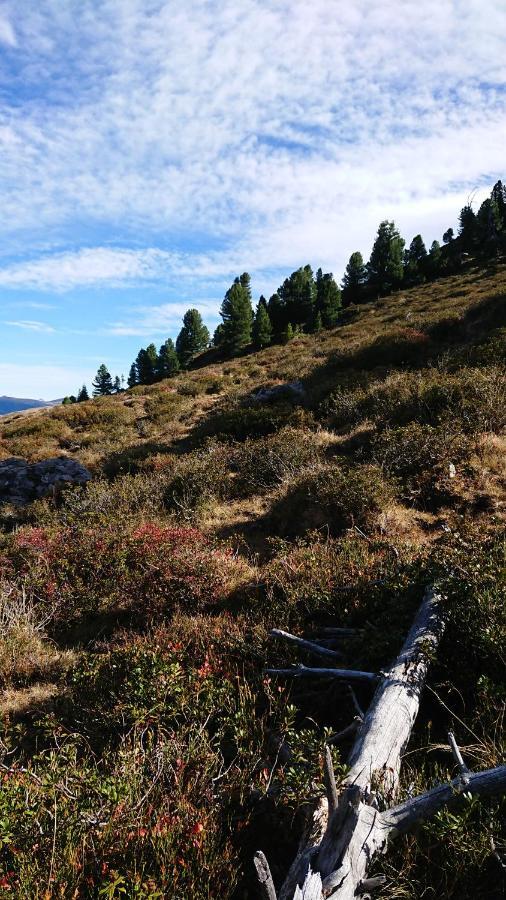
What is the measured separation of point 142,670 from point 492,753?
2.83 m

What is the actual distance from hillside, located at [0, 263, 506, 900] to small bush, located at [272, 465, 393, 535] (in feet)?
0.13

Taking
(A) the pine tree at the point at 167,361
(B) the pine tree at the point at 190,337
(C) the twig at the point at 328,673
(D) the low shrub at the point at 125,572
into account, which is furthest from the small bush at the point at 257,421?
Result: (B) the pine tree at the point at 190,337

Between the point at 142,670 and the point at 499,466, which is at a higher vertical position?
the point at 499,466

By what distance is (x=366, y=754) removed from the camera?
9.82 feet

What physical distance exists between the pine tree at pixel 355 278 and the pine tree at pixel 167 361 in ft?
75.3

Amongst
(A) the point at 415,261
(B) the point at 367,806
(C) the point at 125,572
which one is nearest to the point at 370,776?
(B) the point at 367,806

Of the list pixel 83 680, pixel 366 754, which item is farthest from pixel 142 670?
pixel 366 754

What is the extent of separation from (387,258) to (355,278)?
5994 millimetres

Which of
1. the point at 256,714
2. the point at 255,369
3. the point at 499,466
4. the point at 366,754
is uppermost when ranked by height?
the point at 255,369

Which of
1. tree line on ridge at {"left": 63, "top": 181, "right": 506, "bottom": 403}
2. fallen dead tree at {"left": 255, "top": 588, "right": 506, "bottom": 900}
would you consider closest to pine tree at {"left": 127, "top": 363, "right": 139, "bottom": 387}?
tree line on ridge at {"left": 63, "top": 181, "right": 506, "bottom": 403}

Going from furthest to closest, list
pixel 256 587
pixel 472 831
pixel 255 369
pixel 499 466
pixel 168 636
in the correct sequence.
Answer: pixel 255 369, pixel 499 466, pixel 256 587, pixel 168 636, pixel 472 831

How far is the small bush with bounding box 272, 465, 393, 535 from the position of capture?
716 centimetres

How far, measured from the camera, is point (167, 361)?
193 ft

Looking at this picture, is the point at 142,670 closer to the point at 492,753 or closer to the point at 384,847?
the point at 384,847
